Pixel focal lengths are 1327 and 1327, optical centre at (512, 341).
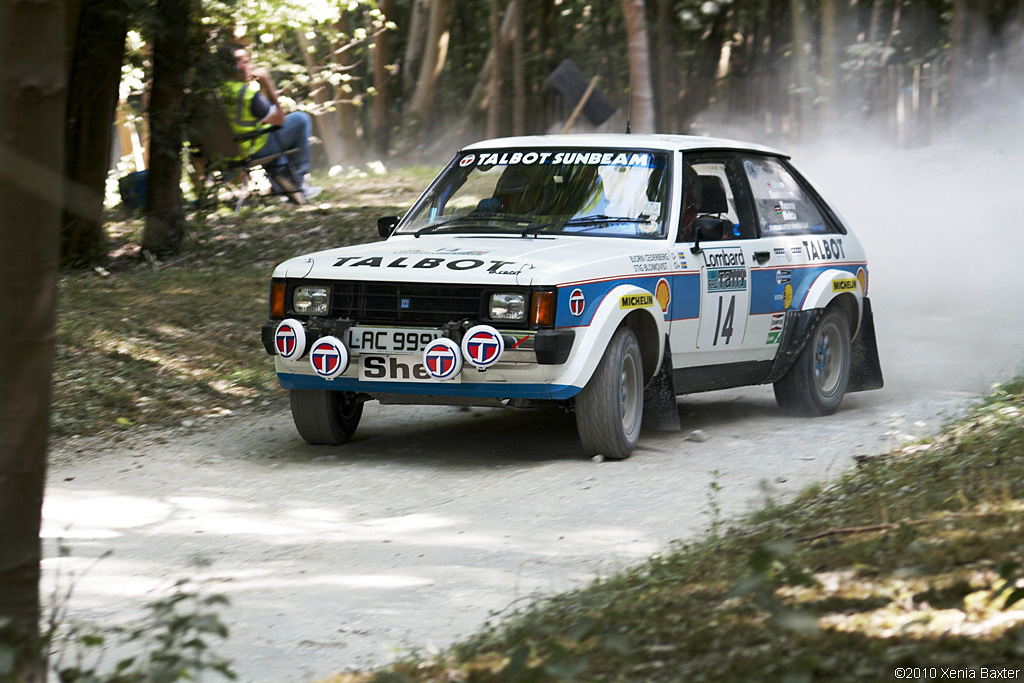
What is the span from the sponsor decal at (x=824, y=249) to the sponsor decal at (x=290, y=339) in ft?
12.1

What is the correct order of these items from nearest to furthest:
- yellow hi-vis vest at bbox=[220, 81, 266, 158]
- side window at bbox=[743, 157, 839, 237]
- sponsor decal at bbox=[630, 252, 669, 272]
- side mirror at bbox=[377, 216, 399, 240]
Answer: sponsor decal at bbox=[630, 252, 669, 272]
side mirror at bbox=[377, 216, 399, 240]
side window at bbox=[743, 157, 839, 237]
yellow hi-vis vest at bbox=[220, 81, 266, 158]

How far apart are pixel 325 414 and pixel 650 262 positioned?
210 cm

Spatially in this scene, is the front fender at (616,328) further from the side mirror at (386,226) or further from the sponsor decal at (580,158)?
the side mirror at (386,226)

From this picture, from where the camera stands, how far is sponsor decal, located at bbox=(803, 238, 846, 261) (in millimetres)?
9095

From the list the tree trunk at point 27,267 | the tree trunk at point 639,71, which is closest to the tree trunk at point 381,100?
the tree trunk at point 639,71

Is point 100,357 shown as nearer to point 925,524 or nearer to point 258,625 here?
point 258,625

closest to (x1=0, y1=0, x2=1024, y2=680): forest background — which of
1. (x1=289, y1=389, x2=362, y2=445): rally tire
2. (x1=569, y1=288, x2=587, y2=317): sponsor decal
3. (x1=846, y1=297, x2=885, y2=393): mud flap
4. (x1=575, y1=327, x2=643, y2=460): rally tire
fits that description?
(x1=289, y1=389, x2=362, y2=445): rally tire

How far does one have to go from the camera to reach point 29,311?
3.78 m

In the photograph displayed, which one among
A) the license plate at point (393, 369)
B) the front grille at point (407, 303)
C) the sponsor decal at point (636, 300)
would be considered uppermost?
the front grille at point (407, 303)

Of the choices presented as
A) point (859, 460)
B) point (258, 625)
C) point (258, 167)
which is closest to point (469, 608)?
point (258, 625)

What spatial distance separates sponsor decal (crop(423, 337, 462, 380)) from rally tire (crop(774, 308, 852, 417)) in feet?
10.0

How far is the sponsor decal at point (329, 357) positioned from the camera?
7125 mm

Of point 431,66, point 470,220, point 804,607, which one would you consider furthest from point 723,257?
point 431,66

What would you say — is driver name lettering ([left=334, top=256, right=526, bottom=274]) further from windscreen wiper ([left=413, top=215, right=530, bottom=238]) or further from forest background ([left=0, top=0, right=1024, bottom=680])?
forest background ([left=0, top=0, right=1024, bottom=680])
